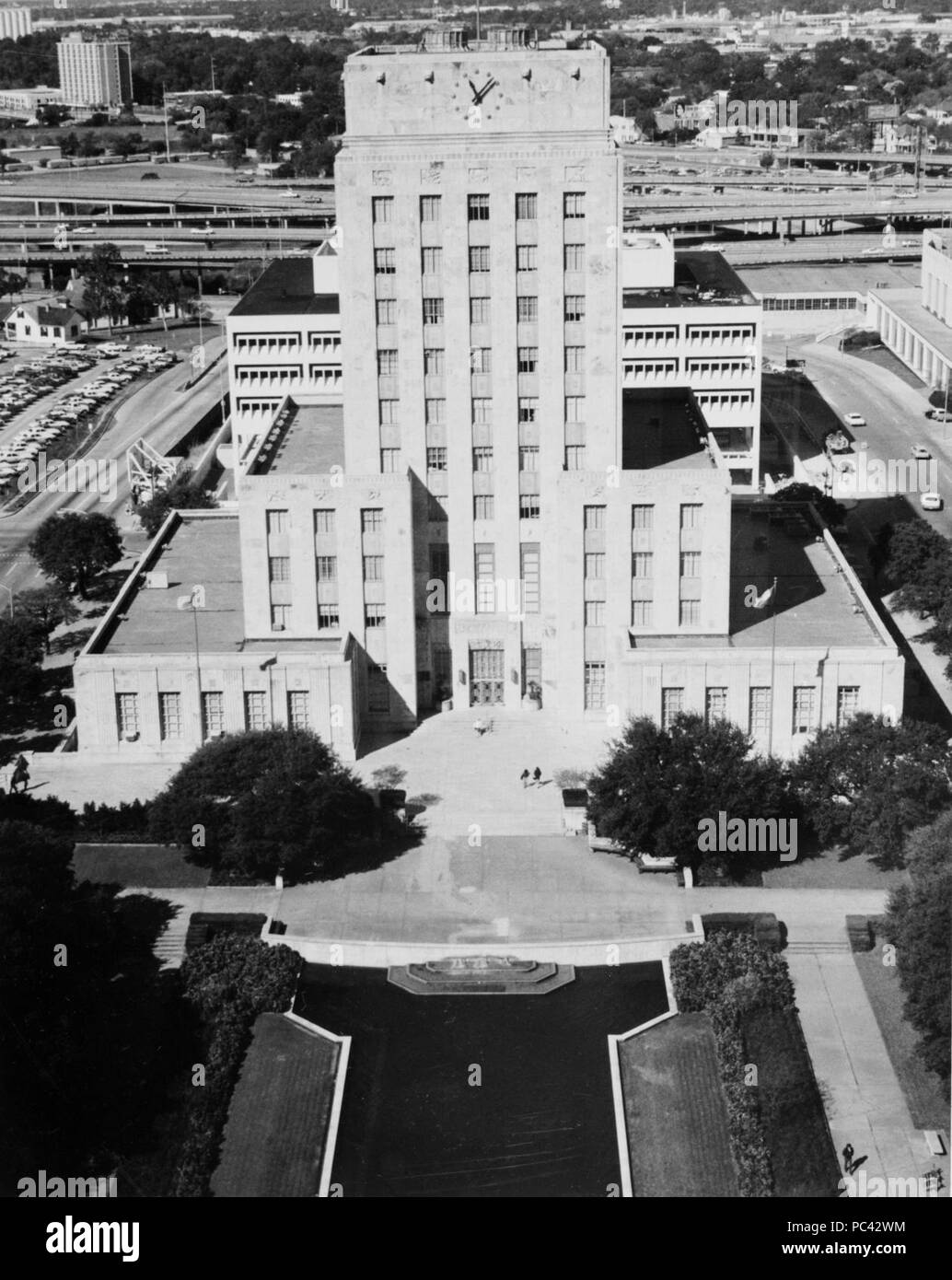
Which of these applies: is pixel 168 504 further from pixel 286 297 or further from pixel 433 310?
pixel 433 310

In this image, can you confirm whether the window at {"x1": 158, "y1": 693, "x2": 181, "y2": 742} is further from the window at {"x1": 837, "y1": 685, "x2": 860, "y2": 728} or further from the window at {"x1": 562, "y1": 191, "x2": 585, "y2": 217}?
the window at {"x1": 837, "y1": 685, "x2": 860, "y2": 728}

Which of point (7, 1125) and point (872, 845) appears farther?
point (872, 845)

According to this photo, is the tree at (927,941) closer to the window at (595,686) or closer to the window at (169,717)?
the window at (595,686)

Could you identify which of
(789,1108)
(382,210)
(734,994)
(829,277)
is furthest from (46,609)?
(829,277)

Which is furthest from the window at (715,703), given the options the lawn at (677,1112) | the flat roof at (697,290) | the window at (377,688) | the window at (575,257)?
the flat roof at (697,290)

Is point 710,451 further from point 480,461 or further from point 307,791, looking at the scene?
point 307,791

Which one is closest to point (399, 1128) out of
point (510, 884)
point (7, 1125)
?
point (7, 1125)
